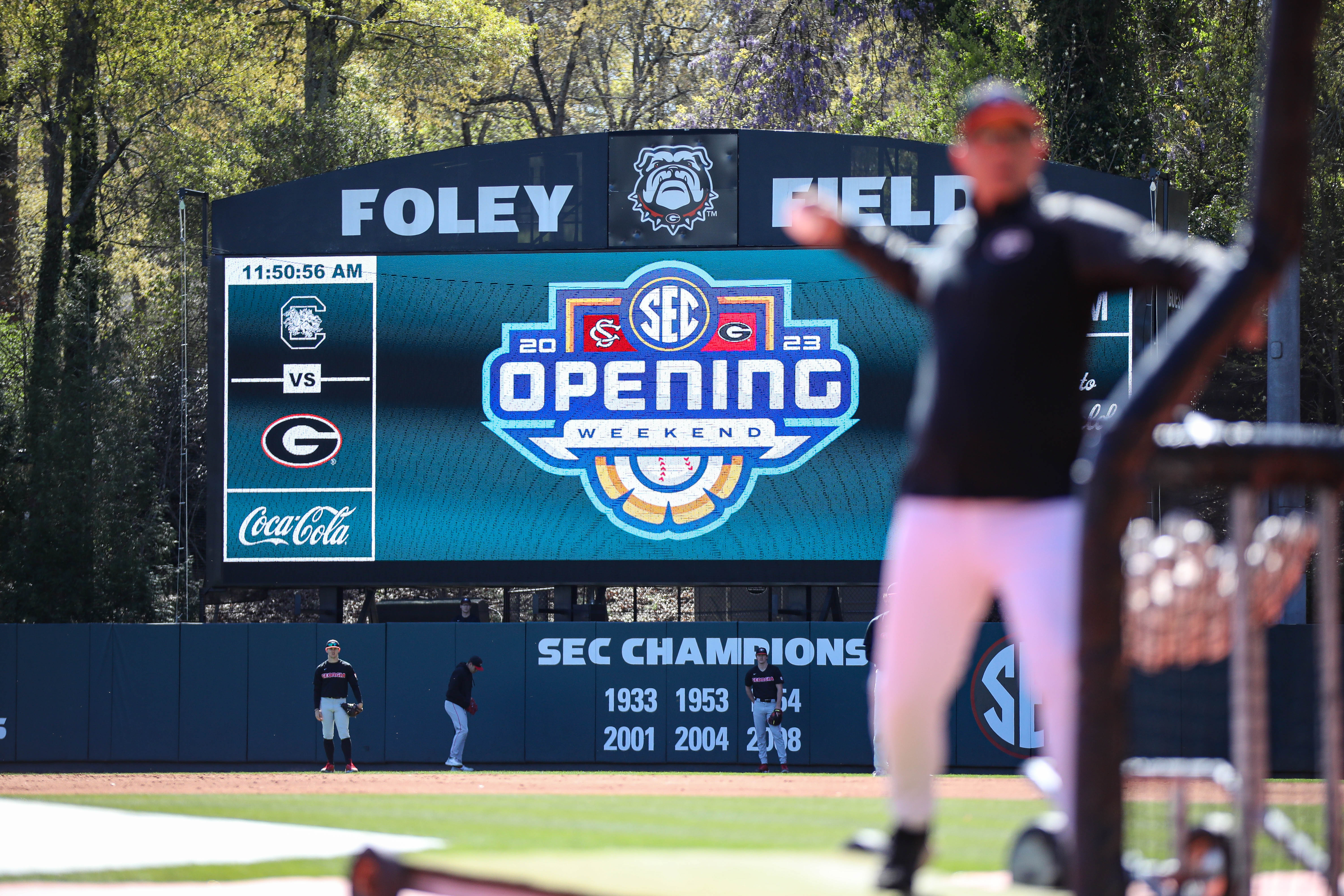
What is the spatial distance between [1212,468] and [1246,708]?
1.48ft

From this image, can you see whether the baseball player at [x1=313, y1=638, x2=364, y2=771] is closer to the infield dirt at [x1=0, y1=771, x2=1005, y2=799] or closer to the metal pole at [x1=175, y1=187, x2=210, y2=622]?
the infield dirt at [x1=0, y1=771, x2=1005, y2=799]

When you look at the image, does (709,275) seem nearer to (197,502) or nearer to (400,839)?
(400,839)

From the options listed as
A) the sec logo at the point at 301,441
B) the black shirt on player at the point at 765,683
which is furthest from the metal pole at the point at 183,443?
the black shirt on player at the point at 765,683

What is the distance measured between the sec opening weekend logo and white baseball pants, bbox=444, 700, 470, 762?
2.68 meters

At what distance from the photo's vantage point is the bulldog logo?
1598 cm

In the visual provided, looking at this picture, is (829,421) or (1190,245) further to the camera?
(829,421)

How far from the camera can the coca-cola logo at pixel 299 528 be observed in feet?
52.1

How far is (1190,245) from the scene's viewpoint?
2705mm

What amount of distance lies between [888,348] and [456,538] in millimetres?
5045

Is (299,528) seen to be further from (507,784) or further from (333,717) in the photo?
(507,784)

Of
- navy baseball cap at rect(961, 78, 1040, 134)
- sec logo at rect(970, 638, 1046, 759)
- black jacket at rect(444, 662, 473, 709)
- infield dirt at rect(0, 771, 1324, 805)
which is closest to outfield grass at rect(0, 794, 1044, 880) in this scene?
infield dirt at rect(0, 771, 1324, 805)

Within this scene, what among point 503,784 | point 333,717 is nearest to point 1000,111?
point 503,784

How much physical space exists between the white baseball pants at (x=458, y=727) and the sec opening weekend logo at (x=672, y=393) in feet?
8.79

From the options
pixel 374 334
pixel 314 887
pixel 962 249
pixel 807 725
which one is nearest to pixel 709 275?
pixel 374 334
